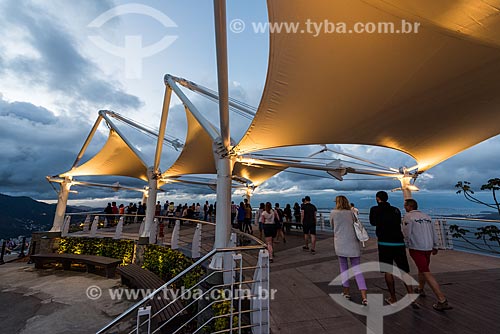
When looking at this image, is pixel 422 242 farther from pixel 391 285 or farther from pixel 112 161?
pixel 112 161

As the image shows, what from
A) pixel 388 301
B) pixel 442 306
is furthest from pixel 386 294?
pixel 442 306

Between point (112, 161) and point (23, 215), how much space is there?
674 feet

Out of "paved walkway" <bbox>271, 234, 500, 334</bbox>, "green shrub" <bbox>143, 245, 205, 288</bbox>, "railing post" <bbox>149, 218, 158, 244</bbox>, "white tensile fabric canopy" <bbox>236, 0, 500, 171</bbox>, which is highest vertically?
"white tensile fabric canopy" <bbox>236, 0, 500, 171</bbox>

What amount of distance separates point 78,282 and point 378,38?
499 inches

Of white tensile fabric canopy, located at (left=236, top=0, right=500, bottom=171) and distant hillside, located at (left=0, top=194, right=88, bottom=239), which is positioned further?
distant hillside, located at (left=0, top=194, right=88, bottom=239)

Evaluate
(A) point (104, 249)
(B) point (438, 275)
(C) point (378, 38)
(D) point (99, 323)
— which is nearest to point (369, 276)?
(B) point (438, 275)

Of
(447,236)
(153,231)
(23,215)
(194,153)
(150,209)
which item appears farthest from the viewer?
(23,215)

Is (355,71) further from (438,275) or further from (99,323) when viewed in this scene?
(99,323)

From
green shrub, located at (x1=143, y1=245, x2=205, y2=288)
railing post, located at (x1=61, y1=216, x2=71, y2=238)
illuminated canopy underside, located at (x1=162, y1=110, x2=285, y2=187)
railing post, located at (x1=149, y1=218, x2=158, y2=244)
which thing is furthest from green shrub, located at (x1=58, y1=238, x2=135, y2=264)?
illuminated canopy underside, located at (x1=162, y1=110, x2=285, y2=187)

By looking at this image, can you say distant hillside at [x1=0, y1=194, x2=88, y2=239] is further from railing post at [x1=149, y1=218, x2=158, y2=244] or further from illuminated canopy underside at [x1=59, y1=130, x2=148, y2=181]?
railing post at [x1=149, y1=218, x2=158, y2=244]

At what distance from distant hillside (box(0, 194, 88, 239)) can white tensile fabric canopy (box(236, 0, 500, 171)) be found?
15642cm

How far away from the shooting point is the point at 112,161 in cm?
1386

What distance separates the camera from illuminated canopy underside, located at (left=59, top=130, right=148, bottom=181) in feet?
41.3

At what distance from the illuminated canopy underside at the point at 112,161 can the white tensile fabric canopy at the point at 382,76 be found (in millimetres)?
9662
